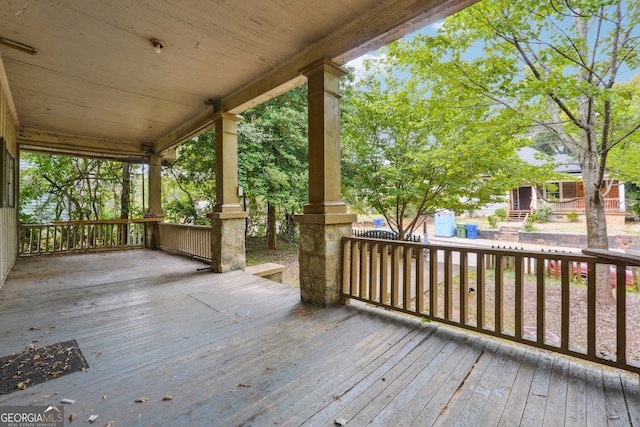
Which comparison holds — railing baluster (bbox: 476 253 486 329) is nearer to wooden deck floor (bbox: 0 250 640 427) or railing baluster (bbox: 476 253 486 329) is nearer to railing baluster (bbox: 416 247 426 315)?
wooden deck floor (bbox: 0 250 640 427)

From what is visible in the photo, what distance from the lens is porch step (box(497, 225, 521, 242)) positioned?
38.7ft

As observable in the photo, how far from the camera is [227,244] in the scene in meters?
4.51

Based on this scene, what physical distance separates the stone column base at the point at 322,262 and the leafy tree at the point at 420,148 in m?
3.16

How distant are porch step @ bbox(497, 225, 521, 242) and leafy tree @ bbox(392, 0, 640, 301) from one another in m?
7.76

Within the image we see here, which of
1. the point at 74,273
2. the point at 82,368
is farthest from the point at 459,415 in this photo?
the point at 74,273

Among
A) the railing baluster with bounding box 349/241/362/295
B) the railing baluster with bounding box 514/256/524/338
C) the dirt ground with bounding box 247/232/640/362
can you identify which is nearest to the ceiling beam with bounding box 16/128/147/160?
the dirt ground with bounding box 247/232/640/362

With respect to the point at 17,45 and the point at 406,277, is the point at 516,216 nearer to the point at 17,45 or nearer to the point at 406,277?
the point at 406,277

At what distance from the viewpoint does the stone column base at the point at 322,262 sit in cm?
289

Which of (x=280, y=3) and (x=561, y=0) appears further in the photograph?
(x=561, y=0)

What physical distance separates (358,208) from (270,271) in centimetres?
336

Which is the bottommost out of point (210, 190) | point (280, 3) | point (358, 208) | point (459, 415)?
point (459, 415)

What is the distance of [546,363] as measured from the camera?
184 cm

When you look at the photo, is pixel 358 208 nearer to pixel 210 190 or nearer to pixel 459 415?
pixel 210 190

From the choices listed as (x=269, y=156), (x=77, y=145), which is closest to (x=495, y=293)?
(x=269, y=156)
